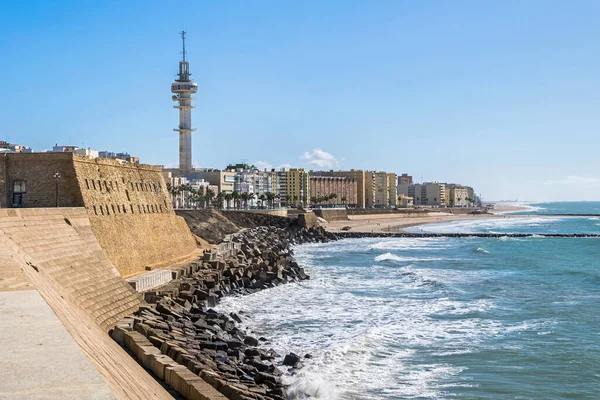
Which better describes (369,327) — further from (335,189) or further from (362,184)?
(362,184)

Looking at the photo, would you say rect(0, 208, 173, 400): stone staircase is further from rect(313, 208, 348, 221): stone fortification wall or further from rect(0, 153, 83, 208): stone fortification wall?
rect(313, 208, 348, 221): stone fortification wall

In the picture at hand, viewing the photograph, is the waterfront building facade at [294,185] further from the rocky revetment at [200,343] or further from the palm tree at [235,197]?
the rocky revetment at [200,343]

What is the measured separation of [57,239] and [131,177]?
478 inches

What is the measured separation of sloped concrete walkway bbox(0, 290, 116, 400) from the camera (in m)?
5.80

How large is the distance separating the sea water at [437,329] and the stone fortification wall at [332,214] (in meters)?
51.1

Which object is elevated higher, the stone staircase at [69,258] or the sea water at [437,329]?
the stone staircase at [69,258]

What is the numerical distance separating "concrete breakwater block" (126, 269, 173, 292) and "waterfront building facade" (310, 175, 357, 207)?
106773 millimetres

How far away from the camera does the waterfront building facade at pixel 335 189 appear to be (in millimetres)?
135875

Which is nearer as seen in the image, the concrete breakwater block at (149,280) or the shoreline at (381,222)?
the concrete breakwater block at (149,280)

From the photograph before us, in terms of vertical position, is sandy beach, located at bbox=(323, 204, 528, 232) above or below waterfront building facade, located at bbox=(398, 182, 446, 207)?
below

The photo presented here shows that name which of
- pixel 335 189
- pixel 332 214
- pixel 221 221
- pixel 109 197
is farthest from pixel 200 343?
pixel 335 189

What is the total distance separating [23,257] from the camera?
13.3 meters

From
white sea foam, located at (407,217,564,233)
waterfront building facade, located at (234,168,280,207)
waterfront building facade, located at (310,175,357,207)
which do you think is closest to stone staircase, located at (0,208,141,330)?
white sea foam, located at (407,217,564,233)

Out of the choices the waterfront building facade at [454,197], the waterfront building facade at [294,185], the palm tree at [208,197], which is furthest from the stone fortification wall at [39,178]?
the waterfront building facade at [454,197]
